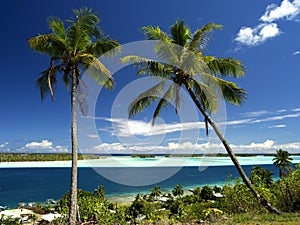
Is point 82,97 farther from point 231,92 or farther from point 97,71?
point 231,92

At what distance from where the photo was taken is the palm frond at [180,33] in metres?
9.03

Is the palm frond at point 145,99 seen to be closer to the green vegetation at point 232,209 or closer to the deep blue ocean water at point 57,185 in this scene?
the green vegetation at point 232,209

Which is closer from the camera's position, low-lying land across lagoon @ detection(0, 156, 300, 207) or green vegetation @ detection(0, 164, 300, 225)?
green vegetation @ detection(0, 164, 300, 225)

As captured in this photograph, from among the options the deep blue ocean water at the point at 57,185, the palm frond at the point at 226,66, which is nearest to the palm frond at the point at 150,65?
the palm frond at the point at 226,66

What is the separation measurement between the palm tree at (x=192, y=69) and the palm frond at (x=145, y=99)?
37mm

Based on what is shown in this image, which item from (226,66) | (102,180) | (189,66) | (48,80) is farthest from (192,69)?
(102,180)

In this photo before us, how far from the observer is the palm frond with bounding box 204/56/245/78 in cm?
890

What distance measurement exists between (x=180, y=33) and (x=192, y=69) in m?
1.56

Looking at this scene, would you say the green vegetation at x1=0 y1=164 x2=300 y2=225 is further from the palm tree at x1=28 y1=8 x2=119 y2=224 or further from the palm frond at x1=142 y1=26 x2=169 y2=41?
the palm frond at x1=142 y1=26 x2=169 y2=41

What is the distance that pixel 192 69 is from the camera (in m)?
8.42

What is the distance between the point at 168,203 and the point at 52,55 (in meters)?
17.0

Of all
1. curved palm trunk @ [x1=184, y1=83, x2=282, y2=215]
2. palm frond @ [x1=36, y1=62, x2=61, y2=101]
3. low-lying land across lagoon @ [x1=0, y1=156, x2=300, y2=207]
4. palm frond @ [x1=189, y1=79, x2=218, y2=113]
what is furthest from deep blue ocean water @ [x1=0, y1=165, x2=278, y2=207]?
curved palm trunk @ [x1=184, y1=83, x2=282, y2=215]

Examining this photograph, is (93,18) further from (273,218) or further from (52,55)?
(273,218)

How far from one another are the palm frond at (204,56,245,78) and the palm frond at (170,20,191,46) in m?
0.99
